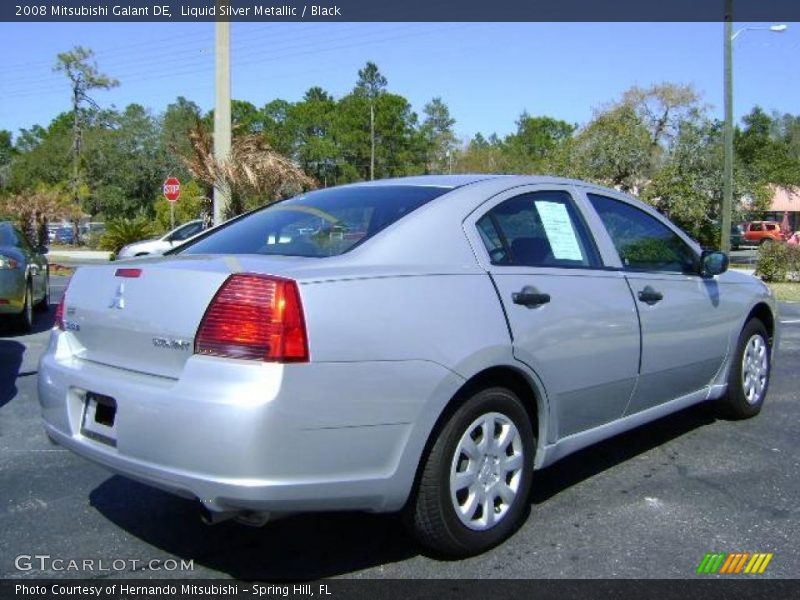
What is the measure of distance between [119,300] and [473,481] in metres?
1.64

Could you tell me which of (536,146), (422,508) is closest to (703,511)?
(422,508)

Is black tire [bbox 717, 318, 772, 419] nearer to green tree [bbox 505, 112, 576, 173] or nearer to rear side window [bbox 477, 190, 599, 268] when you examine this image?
rear side window [bbox 477, 190, 599, 268]

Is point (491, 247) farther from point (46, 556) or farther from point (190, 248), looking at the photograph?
point (46, 556)

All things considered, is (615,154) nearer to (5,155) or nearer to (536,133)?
(536,133)

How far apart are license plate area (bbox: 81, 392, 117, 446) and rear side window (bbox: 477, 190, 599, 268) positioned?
1717mm

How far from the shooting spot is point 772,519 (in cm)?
379

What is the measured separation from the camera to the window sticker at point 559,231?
3.96 metres

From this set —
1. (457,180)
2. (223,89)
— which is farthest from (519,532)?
(223,89)

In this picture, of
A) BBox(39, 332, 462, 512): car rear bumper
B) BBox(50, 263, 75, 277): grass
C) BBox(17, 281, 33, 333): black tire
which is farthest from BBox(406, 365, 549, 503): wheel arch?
BBox(50, 263, 75, 277): grass

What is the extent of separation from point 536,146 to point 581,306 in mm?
89607

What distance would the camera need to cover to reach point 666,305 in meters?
4.41

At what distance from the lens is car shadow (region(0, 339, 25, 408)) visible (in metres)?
6.27

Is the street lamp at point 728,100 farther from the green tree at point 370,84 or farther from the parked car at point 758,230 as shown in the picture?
the green tree at point 370,84

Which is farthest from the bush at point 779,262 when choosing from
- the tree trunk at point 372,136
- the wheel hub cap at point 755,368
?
the tree trunk at point 372,136
